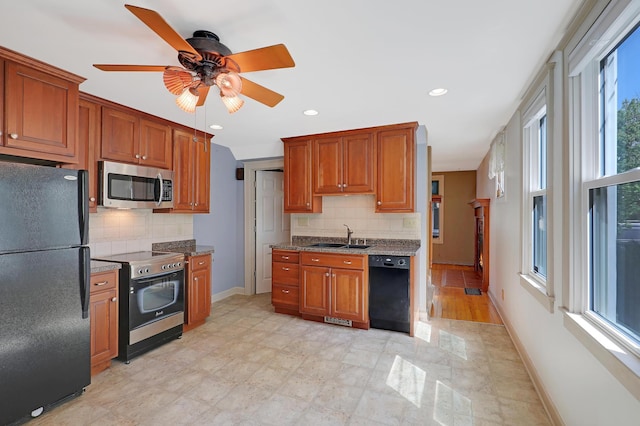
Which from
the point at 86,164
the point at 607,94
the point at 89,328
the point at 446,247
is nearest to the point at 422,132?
the point at 607,94

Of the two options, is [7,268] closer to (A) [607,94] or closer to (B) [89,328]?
(B) [89,328]

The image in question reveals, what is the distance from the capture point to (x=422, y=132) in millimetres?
3494

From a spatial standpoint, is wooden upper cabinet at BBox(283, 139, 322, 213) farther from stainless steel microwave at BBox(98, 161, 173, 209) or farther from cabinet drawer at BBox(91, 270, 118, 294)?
cabinet drawer at BBox(91, 270, 118, 294)

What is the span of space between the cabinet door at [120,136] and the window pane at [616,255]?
11.9 ft

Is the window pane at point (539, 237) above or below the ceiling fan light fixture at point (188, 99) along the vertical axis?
below

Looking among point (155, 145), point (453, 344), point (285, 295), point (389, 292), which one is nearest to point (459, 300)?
point (453, 344)

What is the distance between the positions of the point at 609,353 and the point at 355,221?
2.90 metres

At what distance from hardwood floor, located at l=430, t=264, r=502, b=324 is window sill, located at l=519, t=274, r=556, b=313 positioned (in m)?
1.24

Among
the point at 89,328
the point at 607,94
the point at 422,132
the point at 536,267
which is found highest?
the point at 422,132

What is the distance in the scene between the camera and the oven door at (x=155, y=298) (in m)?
2.66

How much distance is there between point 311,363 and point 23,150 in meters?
2.70

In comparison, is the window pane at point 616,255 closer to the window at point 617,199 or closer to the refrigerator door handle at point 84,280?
the window at point 617,199

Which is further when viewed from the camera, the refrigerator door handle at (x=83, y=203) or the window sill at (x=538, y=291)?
the refrigerator door handle at (x=83, y=203)

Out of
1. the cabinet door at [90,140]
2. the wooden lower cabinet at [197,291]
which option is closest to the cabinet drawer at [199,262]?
the wooden lower cabinet at [197,291]
